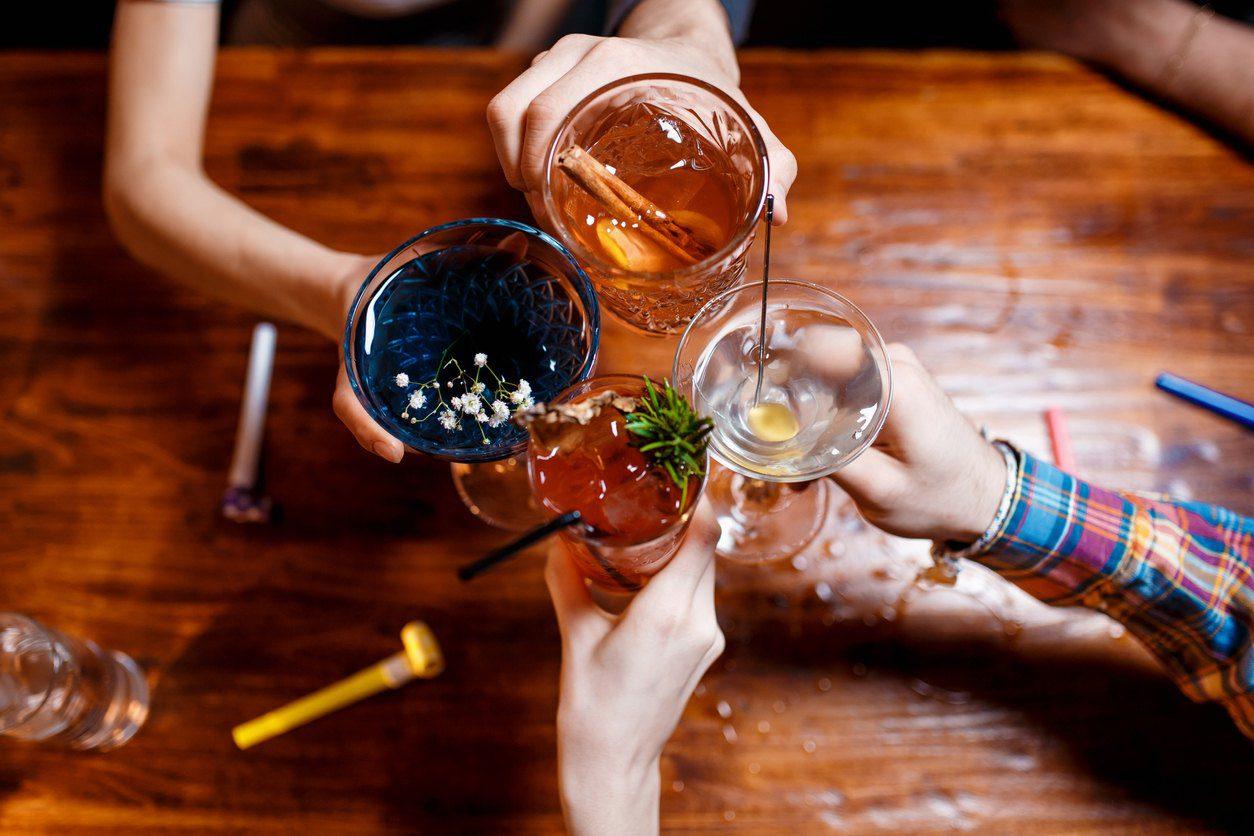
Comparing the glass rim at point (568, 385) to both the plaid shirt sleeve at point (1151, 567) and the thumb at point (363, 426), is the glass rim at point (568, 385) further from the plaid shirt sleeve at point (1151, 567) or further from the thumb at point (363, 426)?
the plaid shirt sleeve at point (1151, 567)

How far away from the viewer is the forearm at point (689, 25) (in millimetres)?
1416

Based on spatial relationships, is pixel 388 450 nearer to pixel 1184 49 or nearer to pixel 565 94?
pixel 565 94

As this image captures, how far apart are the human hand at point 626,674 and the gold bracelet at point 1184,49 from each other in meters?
1.36

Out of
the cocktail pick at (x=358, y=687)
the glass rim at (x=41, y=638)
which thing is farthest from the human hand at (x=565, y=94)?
the glass rim at (x=41, y=638)

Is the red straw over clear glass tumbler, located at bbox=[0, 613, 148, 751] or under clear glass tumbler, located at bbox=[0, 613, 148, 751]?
over

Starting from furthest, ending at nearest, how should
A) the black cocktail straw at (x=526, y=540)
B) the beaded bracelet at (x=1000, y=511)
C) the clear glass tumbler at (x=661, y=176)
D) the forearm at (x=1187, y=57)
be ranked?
the forearm at (x=1187, y=57) → the beaded bracelet at (x=1000, y=511) → the clear glass tumbler at (x=661, y=176) → the black cocktail straw at (x=526, y=540)

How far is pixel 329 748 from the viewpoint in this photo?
1438 millimetres

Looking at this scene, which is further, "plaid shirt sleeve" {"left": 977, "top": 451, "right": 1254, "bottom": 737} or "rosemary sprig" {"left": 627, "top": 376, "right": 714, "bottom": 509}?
"plaid shirt sleeve" {"left": 977, "top": 451, "right": 1254, "bottom": 737}

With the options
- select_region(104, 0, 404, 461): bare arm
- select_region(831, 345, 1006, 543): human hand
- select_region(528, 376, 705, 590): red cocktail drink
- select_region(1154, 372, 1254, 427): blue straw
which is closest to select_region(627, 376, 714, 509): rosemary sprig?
select_region(528, 376, 705, 590): red cocktail drink

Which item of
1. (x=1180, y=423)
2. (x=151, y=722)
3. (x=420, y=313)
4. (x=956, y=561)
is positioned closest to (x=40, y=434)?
(x=151, y=722)

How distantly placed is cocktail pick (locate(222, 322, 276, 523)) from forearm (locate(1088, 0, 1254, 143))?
5.94ft

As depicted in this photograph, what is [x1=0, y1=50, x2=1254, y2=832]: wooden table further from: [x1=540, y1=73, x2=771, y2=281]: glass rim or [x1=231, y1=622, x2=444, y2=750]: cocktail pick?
[x1=540, y1=73, x2=771, y2=281]: glass rim

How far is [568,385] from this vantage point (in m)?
1.11

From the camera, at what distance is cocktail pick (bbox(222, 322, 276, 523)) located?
Answer: 4.94 ft
